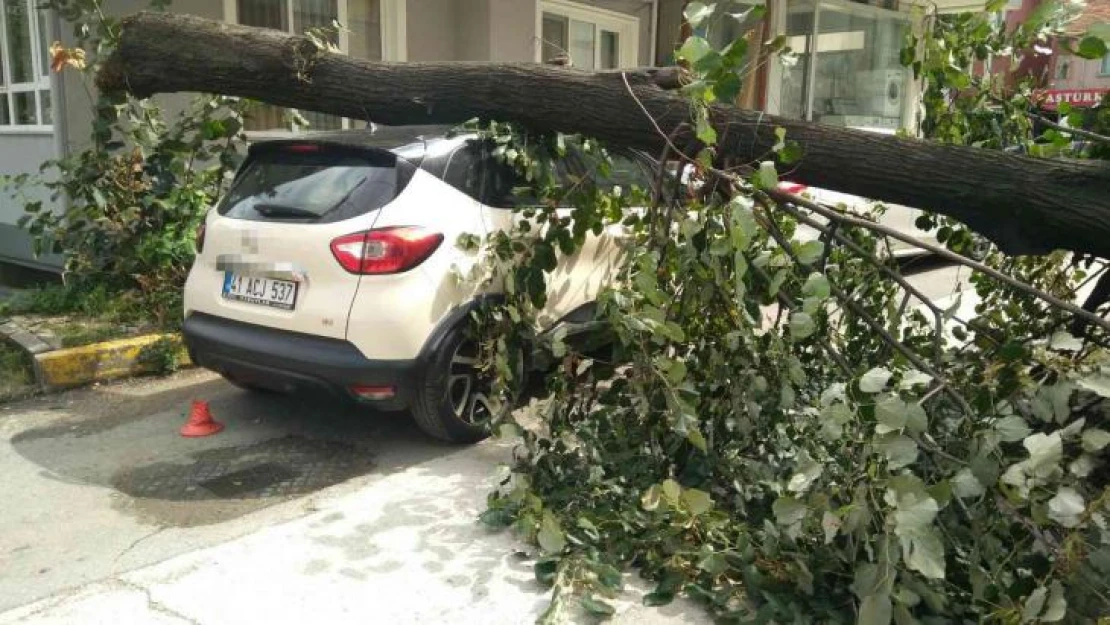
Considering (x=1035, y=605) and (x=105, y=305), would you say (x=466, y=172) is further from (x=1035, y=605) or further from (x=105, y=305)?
(x=105, y=305)

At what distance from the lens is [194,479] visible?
4.42 meters

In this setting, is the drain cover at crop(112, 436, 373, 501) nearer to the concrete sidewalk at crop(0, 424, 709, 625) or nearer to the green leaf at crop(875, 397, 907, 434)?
the concrete sidewalk at crop(0, 424, 709, 625)

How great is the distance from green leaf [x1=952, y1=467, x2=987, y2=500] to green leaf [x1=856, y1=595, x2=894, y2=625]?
0.40 m

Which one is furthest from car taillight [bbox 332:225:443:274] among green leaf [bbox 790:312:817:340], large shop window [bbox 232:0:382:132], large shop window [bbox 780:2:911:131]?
large shop window [bbox 780:2:911:131]

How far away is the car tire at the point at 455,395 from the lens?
4414mm

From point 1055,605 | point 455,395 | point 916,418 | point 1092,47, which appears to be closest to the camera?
point 1055,605

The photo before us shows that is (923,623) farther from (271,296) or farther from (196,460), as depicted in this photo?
(196,460)

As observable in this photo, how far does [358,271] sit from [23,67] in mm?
6804

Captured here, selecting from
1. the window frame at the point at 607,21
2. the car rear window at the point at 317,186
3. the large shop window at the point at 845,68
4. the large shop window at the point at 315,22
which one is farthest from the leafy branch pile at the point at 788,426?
the large shop window at the point at 845,68

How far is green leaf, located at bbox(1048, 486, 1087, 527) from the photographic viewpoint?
2.45 m

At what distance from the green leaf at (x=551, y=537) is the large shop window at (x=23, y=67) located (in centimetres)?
738

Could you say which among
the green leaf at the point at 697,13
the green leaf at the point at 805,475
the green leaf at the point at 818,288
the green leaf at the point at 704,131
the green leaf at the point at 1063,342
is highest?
the green leaf at the point at 697,13

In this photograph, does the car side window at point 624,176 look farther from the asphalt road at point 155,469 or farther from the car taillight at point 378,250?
the asphalt road at point 155,469

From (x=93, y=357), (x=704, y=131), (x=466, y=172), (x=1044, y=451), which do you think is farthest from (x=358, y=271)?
(x=1044, y=451)
